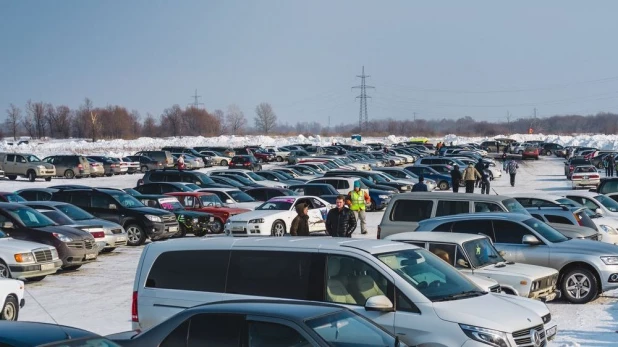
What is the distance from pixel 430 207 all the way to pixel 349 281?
363 inches

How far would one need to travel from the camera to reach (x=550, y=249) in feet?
48.1

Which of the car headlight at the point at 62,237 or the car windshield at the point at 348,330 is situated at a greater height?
the car windshield at the point at 348,330

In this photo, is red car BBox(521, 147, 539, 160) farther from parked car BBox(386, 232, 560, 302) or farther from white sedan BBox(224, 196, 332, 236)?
parked car BBox(386, 232, 560, 302)

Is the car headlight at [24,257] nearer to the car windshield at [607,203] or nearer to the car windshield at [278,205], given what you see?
the car windshield at [278,205]

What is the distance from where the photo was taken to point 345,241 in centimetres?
944

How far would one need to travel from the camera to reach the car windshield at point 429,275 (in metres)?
8.91

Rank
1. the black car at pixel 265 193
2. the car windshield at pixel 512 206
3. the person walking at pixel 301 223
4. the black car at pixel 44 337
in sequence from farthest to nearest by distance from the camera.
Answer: the black car at pixel 265 193 < the car windshield at pixel 512 206 < the person walking at pixel 301 223 < the black car at pixel 44 337

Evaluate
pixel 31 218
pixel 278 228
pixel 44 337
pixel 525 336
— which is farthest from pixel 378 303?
pixel 278 228

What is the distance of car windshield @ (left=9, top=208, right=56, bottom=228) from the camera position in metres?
19.4

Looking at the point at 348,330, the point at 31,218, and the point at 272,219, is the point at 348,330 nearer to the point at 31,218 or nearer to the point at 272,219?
the point at 31,218

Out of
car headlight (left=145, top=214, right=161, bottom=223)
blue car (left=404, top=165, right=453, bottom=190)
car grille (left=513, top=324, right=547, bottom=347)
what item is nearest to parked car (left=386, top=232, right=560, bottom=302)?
car grille (left=513, top=324, right=547, bottom=347)

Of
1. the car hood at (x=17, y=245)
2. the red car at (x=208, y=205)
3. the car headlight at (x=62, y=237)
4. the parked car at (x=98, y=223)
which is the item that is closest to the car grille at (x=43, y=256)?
the car hood at (x=17, y=245)

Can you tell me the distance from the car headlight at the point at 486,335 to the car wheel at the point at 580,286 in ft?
22.0

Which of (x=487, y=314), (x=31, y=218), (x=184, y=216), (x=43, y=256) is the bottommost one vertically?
(x=184, y=216)
